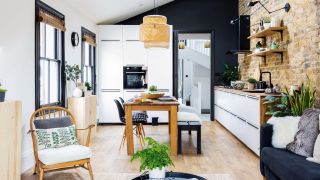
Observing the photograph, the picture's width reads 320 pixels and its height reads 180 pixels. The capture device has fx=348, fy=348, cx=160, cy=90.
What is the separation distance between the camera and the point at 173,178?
2.59 m

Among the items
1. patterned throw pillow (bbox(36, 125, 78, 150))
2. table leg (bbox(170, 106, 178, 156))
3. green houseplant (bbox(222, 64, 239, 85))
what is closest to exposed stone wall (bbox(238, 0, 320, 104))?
table leg (bbox(170, 106, 178, 156))

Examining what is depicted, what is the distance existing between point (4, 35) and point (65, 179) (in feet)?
5.93

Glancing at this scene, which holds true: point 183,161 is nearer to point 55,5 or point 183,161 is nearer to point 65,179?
point 65,179

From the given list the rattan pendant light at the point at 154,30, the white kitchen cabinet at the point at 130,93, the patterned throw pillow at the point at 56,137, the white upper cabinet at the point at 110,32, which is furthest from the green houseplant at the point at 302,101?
the white upper cabinet at the point at 110,32

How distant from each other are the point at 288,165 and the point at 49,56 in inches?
163

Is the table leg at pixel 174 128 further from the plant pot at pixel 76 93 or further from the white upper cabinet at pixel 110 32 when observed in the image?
the white upper cabinet at pixel 110 32

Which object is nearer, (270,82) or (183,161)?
(183,161)

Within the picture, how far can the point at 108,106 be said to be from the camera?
8773 millimetres

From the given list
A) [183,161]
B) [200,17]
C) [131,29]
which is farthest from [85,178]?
[200,17]

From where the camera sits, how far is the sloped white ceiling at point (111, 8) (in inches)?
267

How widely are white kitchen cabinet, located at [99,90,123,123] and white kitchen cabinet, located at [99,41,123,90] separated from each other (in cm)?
15

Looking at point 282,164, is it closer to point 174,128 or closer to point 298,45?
point 174,128

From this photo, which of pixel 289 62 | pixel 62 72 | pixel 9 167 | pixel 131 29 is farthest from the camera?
pixel 131 29

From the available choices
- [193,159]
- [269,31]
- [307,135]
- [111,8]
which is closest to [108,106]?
[111,8]
